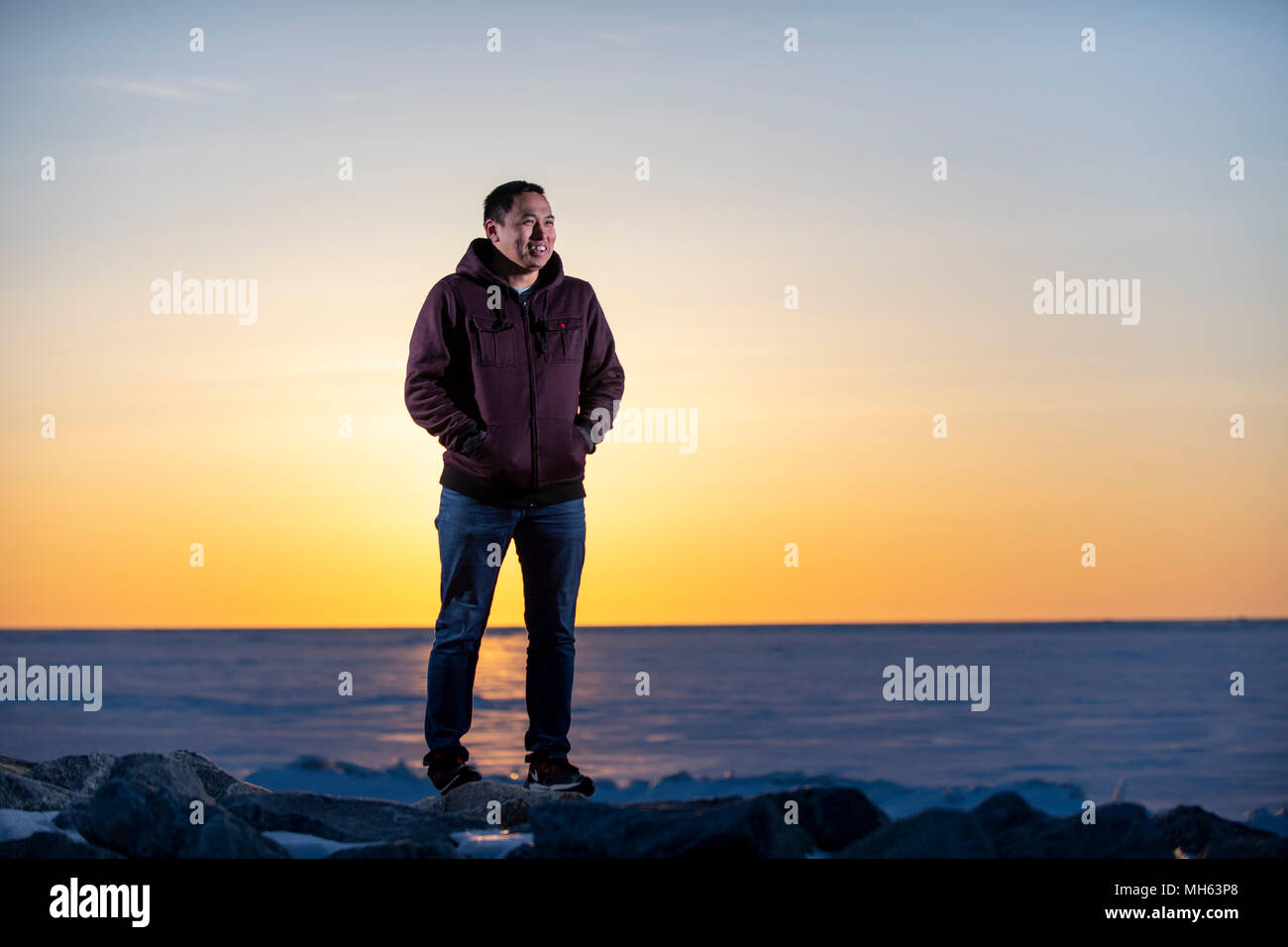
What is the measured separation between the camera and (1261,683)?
15523mm

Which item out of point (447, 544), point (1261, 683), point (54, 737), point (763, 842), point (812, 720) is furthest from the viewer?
point (1261, 683)

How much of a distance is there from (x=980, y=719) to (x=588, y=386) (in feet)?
17.2

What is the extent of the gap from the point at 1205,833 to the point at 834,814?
1167 millimetres

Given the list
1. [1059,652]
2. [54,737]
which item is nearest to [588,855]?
[54,737]

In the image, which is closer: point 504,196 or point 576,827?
point 576,827

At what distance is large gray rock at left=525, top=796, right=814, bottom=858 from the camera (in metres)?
3.12

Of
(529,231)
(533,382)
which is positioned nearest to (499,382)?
(533,382)

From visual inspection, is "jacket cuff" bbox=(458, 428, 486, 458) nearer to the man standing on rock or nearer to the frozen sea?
the man standing on rock

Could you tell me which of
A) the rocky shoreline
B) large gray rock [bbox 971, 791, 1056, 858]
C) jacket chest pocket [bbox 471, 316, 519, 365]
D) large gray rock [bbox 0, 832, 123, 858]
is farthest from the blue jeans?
large gray rock [bbox 971, 791, 1056, 858]

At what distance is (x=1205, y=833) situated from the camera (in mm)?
3688

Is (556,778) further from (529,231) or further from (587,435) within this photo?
(529,231)

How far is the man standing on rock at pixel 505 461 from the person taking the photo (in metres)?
4.11
